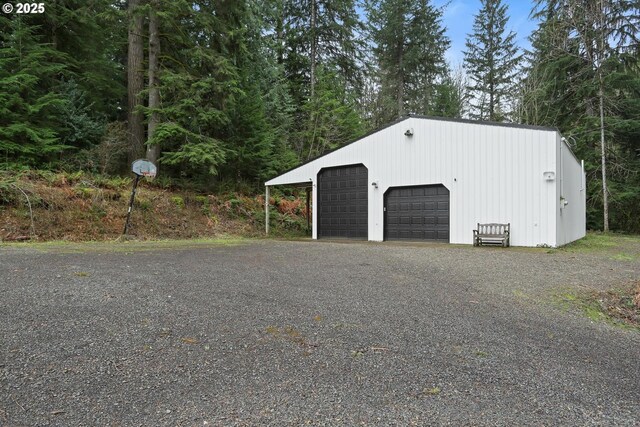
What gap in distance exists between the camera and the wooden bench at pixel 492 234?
982 centimetres

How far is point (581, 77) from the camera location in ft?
57.7

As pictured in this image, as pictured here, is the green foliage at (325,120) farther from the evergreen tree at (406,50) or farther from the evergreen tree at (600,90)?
the evergreen tree at (600,90)

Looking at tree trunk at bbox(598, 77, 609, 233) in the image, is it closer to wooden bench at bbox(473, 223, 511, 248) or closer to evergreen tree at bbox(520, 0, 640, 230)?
evergreen tree at bbox(520, 0, 640, 230)

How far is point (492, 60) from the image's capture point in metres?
25.6

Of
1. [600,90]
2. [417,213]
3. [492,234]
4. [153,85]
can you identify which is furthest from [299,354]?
[600,90]

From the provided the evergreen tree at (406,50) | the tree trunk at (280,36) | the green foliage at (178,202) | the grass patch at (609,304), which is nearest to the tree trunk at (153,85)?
the green foliage at (178,202)

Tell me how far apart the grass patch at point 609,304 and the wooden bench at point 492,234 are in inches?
197

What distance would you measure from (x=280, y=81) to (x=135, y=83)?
24.7 feet

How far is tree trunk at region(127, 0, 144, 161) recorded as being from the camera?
43.6 ft

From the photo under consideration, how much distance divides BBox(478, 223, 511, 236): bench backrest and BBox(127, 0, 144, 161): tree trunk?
1216cm

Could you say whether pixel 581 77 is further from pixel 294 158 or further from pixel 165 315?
pixel 165 315

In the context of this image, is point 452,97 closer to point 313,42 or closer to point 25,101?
point 313,42

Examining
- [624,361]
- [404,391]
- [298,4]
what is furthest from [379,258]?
[298,4]

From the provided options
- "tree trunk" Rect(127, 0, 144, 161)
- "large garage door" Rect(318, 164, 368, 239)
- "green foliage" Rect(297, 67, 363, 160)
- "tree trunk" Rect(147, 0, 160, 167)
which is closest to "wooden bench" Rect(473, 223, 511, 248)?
"large garage door" Rect(318, 164, 368, 239)
